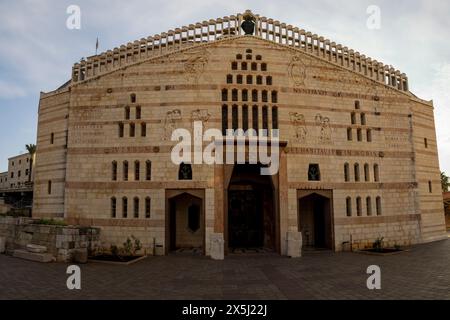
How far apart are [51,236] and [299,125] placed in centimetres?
1696

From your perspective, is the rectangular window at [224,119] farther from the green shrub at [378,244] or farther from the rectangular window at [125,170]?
the green shrub at [378,244]

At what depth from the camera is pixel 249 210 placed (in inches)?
859

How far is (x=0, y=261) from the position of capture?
15.5m

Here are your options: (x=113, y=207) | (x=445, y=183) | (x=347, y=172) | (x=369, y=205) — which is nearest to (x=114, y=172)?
(x=113, y=207)

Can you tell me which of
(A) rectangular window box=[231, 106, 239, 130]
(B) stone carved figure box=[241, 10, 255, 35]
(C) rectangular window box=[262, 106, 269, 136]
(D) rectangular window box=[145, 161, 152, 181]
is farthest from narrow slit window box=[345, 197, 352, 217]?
(B) stone carved figure box=[241, 10, 255, 35]

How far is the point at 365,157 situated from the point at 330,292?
523 inches

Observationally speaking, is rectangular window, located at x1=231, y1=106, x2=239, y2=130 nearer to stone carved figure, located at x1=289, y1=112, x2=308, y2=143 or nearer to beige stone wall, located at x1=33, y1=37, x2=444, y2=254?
beige stone wall, located at x1=33, y1=37, x2=444, y2=254

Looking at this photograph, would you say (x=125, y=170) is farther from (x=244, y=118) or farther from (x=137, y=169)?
(x=244, y=118)

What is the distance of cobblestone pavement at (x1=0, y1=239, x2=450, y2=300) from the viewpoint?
1008cm

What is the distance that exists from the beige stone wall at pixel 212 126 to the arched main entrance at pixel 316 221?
0.58 meters

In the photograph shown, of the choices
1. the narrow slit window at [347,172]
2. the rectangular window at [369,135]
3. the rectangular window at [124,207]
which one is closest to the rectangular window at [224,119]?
the rectangular window at [124,207]

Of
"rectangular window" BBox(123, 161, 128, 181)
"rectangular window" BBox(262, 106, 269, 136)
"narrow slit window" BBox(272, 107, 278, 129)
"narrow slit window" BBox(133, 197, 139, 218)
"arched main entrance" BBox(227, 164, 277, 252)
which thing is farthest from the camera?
"arched main entrance" BBox(227, 164, 277, 252)

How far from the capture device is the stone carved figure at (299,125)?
1973cm

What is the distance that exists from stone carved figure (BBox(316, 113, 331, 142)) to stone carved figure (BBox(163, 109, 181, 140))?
987 centimetres
